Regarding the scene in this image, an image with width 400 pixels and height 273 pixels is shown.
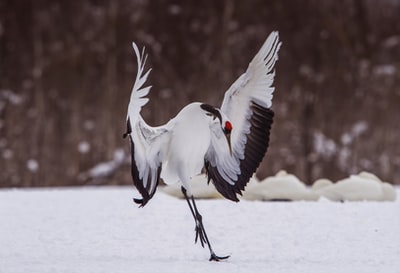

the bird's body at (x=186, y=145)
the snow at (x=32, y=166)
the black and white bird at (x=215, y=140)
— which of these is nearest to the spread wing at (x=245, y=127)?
the black and white bird at (x=215, y=140)

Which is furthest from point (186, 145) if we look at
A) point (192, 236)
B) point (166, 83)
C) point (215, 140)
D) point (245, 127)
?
point (166, 83)

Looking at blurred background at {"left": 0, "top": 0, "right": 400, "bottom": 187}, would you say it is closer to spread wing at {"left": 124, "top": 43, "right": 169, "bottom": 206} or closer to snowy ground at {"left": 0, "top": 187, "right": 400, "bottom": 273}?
snowy ground at {"left": 0, "top": 187, "right": 400, "bottom": 273}

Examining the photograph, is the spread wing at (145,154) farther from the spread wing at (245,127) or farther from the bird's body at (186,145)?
the spread wing at (245,127)

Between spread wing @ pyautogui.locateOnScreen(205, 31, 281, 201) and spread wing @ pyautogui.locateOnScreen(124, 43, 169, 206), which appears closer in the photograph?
spread wing @ pyautogui.locateOnScreen(124, 43, 169, 206)

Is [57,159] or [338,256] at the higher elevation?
[338,256]

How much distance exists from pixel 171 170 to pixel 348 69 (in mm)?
7871

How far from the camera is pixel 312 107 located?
11094 mm

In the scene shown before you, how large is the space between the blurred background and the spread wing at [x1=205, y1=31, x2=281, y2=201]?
6.53 m

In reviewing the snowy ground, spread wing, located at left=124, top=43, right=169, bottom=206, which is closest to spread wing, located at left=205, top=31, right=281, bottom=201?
spread wing, located at left=124, top=43, right=169, bottom=206

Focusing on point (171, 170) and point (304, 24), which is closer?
point (171, 170)

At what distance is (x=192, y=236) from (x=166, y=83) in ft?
21.2

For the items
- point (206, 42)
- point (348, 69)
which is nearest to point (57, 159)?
point (206, 42)

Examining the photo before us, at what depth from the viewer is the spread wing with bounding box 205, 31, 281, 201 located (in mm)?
3939

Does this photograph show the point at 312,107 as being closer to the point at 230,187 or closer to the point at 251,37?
the point at 251,37
